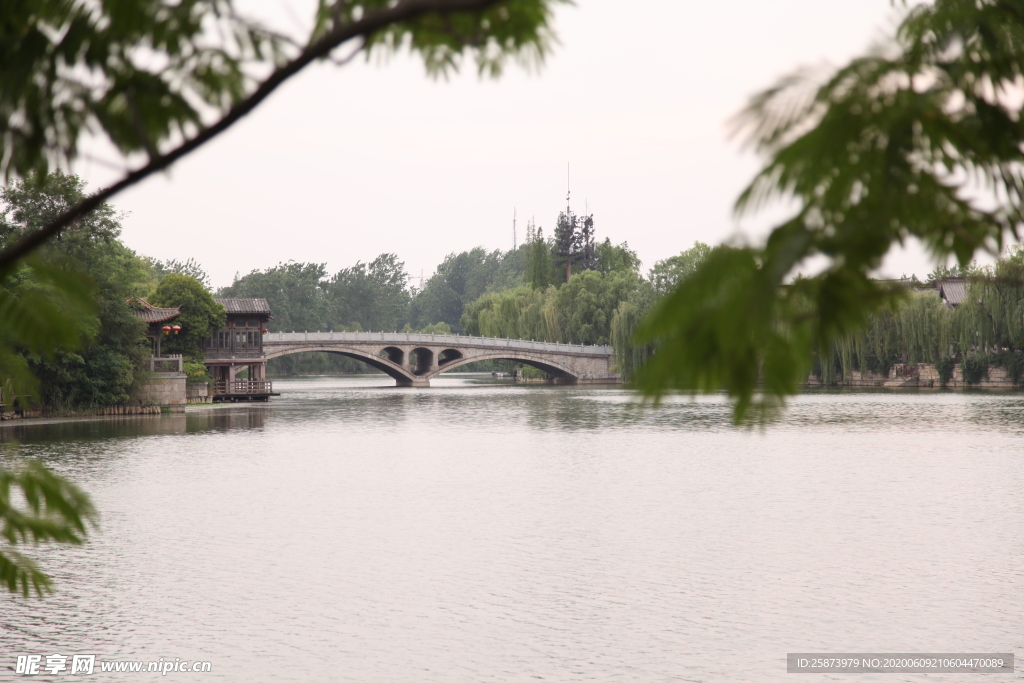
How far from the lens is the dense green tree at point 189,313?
43.8 meters

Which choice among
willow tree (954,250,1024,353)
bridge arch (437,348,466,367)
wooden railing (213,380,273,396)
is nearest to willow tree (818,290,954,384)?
willow tree (954,250,1024,353)

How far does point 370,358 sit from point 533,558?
157 feet

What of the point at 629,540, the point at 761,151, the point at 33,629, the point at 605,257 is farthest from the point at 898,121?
the point at 605,257

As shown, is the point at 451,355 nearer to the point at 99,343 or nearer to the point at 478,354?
the point at 478,354

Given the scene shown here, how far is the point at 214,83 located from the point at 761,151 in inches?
47.1

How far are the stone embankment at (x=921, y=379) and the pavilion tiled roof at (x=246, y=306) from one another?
96.7 feet

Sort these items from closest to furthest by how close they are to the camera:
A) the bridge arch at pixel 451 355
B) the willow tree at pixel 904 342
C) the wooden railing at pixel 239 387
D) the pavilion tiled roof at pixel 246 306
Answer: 1. the willow tree at pixel 904 342
2. the wooden railing at pixel 239 387
3. the pavilion tiled roof at pixel 246 306
4. the bridge arch at pixel 451 355

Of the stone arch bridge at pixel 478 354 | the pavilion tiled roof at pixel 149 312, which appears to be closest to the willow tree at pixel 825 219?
the pavilion tiled roof at pixel 149 312

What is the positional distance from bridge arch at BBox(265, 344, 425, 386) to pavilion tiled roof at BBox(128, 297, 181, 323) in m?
15.0

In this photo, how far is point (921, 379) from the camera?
49812mm

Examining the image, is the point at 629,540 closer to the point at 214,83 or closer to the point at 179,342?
the point at 214,83

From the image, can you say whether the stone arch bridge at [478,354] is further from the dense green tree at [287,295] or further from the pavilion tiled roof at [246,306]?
the dense green tree at [287,295]

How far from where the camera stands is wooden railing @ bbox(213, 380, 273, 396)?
4692 cm

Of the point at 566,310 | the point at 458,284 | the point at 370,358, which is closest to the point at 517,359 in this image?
the point at 566,310
